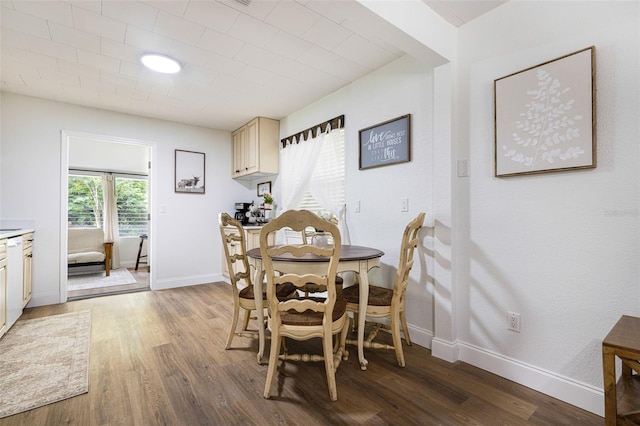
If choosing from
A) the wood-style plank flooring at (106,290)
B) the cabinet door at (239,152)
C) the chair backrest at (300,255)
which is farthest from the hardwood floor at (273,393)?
the cabinet door at (239,152)

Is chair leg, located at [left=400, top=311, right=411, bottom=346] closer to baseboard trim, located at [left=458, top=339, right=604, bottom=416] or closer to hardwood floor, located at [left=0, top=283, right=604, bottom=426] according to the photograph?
hardwood floor, located at [left=0, top=283, right=604, bottom=426]

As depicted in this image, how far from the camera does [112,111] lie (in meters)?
3.97

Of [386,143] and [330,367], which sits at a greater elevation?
[386,143]

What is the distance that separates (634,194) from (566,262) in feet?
1.50

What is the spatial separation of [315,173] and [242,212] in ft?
5.99

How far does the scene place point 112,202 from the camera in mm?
6246

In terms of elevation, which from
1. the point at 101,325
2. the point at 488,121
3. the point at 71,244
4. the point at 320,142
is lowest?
the point at 101,325

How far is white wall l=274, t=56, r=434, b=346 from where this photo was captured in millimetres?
2379

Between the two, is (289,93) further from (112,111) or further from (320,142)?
(112,111)

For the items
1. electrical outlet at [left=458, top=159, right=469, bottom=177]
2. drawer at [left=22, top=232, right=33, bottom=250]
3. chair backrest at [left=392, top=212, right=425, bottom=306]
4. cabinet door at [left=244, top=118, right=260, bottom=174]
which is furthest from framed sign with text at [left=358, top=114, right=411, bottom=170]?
drawer at [left=22, top=232, right=33, bottom=250]

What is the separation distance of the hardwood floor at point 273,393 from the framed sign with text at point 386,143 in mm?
1596

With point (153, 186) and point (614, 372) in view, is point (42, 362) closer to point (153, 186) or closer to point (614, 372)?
point (153, 186)

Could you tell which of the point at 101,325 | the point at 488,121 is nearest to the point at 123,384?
the point at 101,325

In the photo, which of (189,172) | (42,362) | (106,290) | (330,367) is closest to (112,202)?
(106,290)
